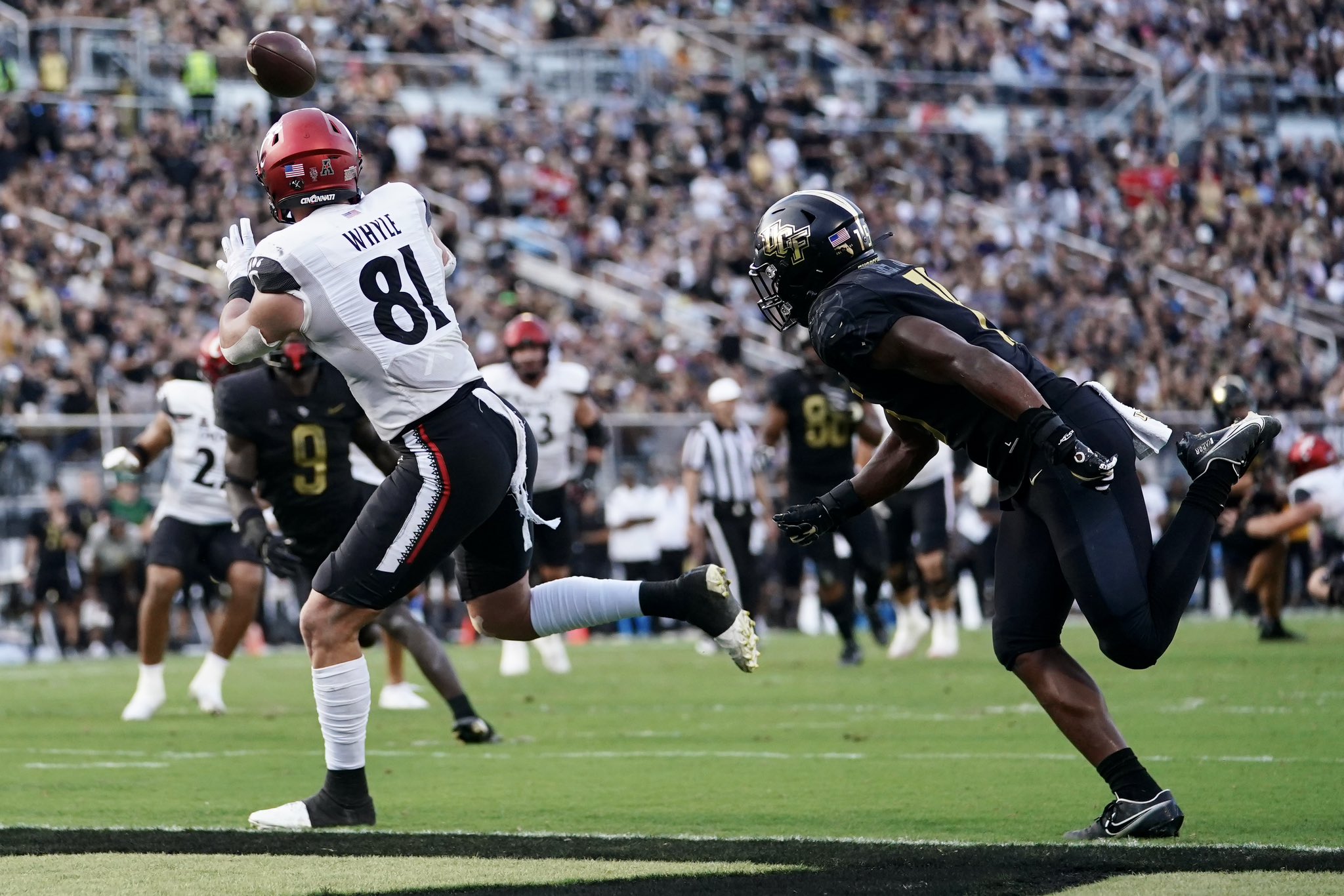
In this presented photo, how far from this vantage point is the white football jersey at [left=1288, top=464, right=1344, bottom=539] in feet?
43.2

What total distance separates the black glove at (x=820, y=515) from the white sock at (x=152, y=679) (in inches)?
208

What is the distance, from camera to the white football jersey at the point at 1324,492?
43.2 feet

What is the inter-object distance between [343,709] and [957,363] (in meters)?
2.16

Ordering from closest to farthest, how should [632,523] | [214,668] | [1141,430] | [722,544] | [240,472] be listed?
[1141,430] → [240,472] → [214,668] → [722,544] → [632,523]

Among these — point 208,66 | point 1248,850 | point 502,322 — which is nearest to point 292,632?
point 502,322

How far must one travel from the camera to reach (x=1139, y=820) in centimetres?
528

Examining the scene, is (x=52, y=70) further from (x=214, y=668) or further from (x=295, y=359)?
(x=295, y=359)

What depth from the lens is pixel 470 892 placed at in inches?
182

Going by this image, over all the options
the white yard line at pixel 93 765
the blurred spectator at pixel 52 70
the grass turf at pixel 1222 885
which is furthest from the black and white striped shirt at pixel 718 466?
the blurred spectator at pixel 52 70

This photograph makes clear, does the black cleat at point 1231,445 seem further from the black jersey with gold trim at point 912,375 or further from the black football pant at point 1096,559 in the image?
the black jersey with gold trim at point 912,375

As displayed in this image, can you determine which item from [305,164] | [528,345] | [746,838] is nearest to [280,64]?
[305,164]

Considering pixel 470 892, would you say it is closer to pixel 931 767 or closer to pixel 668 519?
pixel 931 767

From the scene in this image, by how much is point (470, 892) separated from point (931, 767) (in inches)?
116

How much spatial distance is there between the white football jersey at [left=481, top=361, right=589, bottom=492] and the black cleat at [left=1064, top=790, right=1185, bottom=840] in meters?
7.29
